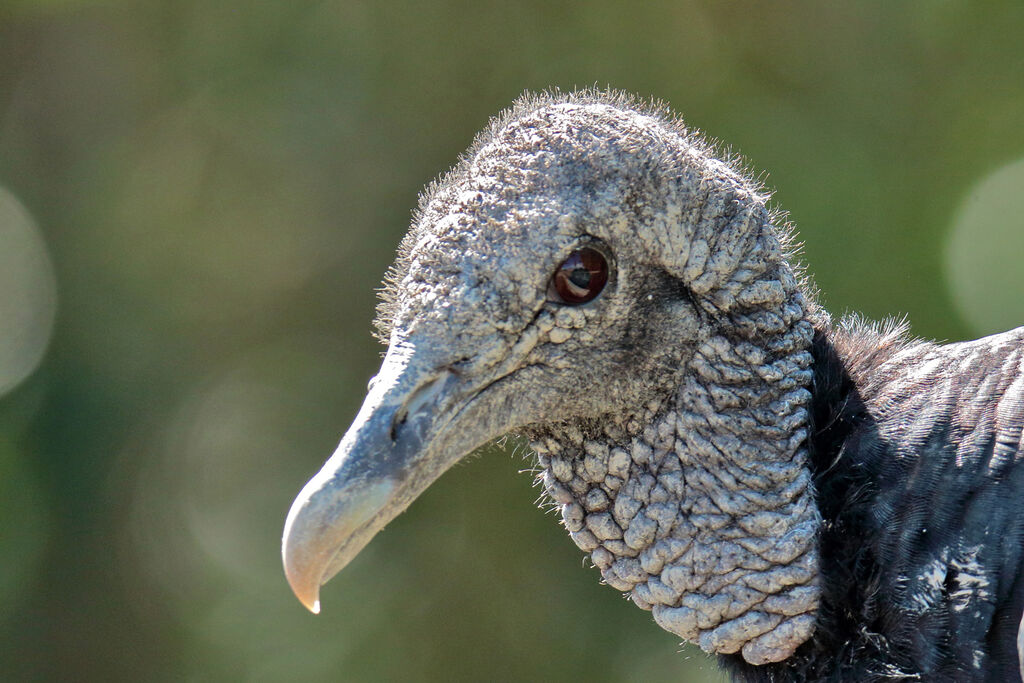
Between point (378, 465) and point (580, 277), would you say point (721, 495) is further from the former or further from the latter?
point (378, 465)

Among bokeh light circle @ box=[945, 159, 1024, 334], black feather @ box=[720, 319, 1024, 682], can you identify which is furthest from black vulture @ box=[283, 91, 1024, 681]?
bokeh light circle @ box=[945, 159, 1024, 334]

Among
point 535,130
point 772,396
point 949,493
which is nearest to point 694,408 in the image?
point 772,396

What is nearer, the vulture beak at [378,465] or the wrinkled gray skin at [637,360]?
the vulture beak at [378,465]

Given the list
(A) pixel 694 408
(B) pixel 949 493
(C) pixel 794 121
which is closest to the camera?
(B) pixel 949 493

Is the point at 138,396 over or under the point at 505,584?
under

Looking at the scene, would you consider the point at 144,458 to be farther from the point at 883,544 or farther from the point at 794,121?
the point at 883,544

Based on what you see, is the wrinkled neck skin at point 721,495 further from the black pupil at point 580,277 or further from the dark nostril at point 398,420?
the dark nostril at point 398,420

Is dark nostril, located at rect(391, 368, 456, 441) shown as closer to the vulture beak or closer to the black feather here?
the vulture beak

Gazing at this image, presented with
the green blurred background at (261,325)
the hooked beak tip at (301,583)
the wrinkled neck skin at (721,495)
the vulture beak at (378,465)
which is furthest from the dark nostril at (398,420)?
the green blurred background at (261,325)
